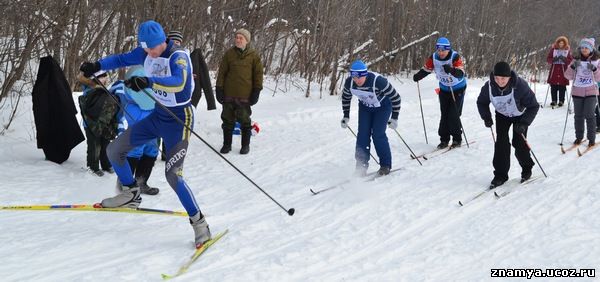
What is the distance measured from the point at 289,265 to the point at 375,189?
92.7 inches

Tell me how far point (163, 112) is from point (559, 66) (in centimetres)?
1041

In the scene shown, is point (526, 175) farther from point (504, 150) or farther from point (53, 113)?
point (53, 113)

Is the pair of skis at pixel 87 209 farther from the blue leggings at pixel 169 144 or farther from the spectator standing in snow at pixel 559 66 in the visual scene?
the spectator standing in snow at pixel 559 66

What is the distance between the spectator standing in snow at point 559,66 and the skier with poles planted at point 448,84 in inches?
205

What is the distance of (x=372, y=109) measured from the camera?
6598 millimetres

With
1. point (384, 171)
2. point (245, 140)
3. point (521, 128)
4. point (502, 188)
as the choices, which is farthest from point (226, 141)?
point (521, 128)

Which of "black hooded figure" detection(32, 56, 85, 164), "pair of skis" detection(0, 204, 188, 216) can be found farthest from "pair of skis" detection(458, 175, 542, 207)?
"black hooded figure" detection(32, 56, 85, 164)

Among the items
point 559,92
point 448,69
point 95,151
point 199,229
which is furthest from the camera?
point 559,92

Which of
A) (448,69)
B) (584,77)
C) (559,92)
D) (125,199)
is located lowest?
(559,92)

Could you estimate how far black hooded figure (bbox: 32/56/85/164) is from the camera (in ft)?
21.6

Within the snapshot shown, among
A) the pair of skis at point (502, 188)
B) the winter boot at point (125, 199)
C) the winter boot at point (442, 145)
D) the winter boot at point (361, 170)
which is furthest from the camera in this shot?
the winter boot at point (442, 145)

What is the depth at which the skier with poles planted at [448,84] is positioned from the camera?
25.2 feet

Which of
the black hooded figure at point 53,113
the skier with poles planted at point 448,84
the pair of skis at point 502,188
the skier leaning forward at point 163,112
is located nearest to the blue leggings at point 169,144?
the skier leaning forward at point 163,112

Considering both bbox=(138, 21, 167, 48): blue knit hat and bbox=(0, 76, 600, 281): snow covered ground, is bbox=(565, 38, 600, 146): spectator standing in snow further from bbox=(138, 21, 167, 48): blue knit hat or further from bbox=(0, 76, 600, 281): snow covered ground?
bbox=(138, 21, 167, 48): blue knit hat
